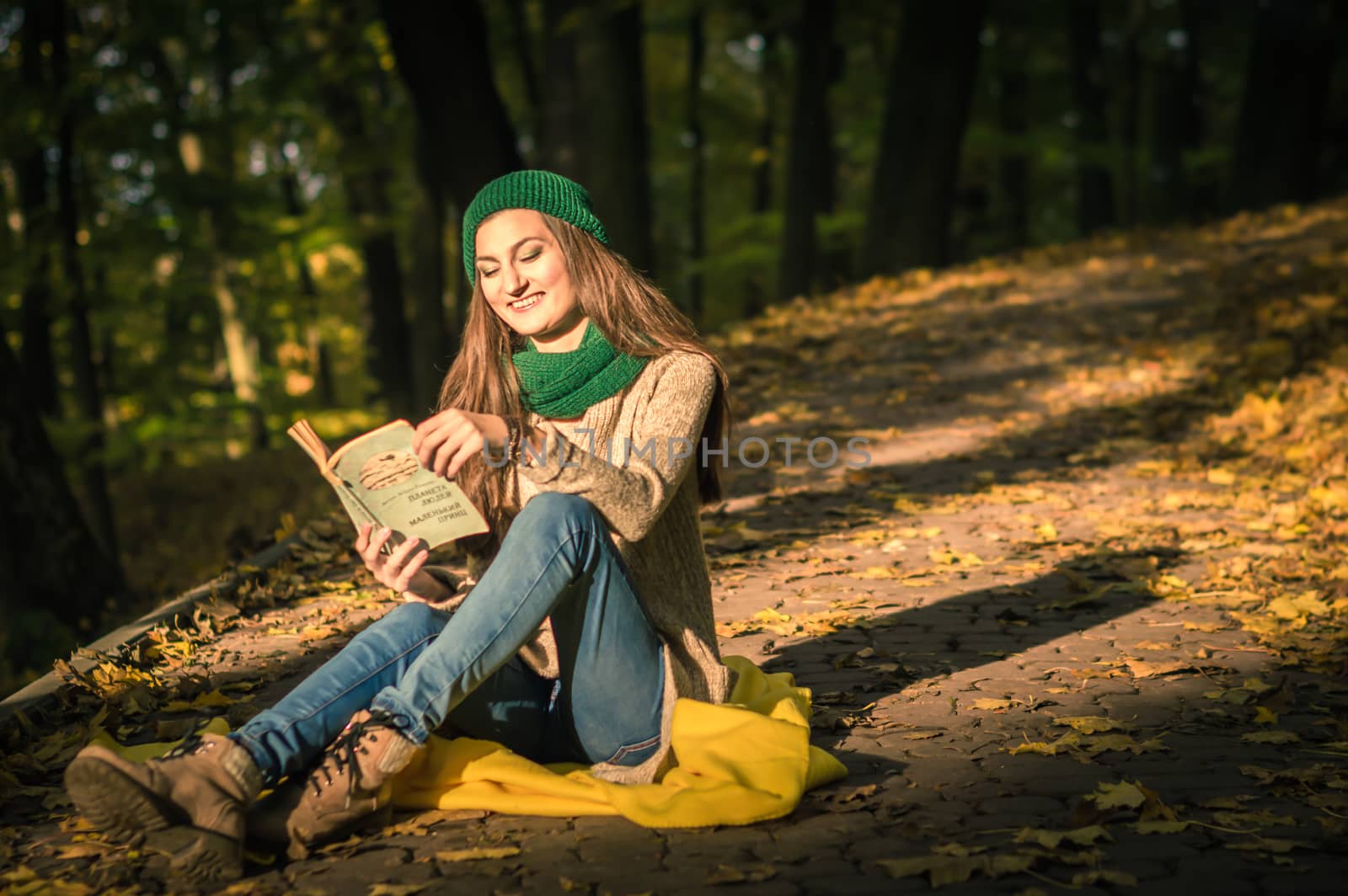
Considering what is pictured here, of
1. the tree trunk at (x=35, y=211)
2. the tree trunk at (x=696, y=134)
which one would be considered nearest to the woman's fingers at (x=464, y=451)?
the tree trunk at (x=35, y=211)

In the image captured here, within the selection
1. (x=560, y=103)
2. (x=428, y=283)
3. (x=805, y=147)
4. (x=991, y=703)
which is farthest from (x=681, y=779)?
(x=805, y=147)

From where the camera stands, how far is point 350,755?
9.80ft

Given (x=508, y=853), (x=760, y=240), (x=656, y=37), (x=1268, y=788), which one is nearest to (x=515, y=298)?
(x=508, y=853)

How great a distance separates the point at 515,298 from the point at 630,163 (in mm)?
8968

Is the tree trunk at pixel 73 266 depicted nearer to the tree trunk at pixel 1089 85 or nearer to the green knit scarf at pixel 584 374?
the green knit scarf at pixel 584 374

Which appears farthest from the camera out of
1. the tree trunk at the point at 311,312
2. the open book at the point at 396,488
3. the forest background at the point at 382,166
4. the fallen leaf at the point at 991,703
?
the tree trunk at the point at 311,312

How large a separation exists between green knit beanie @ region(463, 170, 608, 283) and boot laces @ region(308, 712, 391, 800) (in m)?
1.28

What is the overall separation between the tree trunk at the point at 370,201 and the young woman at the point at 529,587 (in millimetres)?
12261

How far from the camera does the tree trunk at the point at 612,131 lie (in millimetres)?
11914

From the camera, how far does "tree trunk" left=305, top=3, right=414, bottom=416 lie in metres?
15.0

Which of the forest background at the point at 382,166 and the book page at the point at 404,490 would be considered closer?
the book page at the point at 404,490

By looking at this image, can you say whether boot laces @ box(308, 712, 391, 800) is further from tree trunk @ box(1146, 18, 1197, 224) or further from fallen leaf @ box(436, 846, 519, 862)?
tree trunk @ box(1146, 18, 1197, 224)

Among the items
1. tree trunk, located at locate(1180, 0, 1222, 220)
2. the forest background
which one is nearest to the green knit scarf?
the forest background

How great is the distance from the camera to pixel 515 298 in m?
3.39
